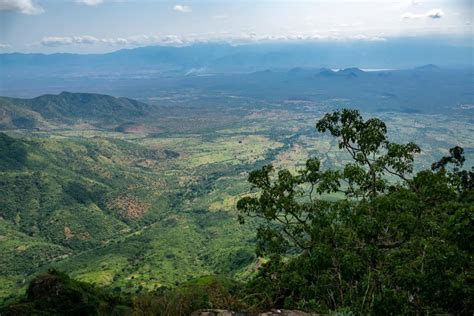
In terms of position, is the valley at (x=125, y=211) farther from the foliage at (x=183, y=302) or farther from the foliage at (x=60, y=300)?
the foliage at (x=183, y=302)

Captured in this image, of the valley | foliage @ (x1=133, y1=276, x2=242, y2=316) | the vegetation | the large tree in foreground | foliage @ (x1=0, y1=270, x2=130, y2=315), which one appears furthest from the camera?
the valley

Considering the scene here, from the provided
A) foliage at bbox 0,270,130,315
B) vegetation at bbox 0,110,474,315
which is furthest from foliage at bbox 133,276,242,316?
foliage at bbox 0,270,130,315

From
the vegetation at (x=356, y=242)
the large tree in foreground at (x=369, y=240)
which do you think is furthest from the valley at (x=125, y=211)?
the large tree in foreground at (x=369, y=240)

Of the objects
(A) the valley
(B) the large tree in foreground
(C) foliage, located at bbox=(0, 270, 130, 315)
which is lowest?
(A) the valley

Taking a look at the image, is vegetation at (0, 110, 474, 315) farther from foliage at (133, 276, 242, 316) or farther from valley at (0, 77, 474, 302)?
valley at (0, 77, 474, 302)

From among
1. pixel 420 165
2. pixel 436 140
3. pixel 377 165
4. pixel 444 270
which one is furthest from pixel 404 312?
pixel 436 140

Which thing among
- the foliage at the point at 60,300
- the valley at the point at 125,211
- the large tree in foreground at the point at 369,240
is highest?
the large tree in foreground at the point at 369,240

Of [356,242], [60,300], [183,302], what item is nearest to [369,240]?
[356,242]

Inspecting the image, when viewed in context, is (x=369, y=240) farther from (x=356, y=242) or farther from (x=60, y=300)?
(x=60, y=300)

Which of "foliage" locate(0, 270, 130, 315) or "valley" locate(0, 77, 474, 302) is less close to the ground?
"foliage" locate(0, 270, 130, 315)
